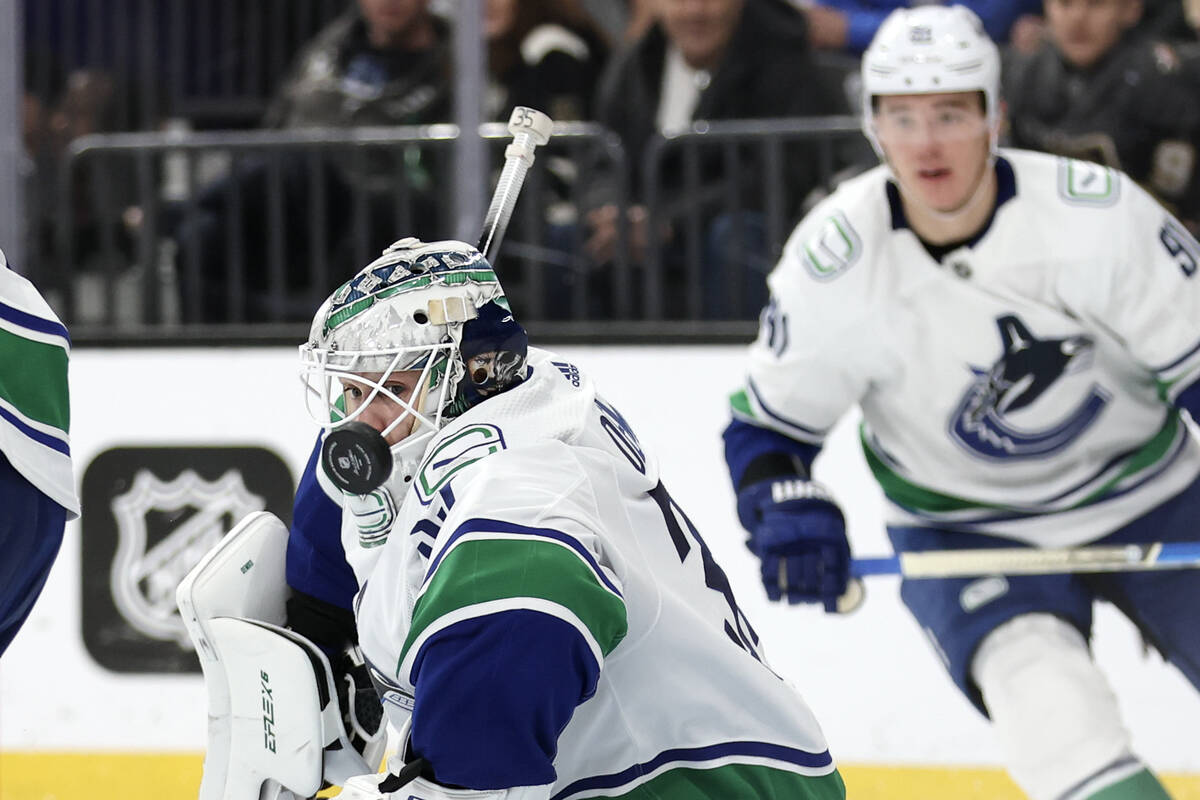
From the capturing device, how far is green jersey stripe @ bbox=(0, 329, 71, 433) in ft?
6.56

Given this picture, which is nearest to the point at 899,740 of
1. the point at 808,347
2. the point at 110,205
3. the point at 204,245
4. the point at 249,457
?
the point at 808,347

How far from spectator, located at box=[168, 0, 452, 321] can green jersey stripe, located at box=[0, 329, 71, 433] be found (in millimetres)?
1600

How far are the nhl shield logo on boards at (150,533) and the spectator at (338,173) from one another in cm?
34

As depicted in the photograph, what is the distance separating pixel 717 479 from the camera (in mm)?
3354

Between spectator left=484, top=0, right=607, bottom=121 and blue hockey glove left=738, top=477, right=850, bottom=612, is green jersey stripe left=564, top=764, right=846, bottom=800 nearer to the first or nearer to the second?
blue hockey glove left=738, top=477, right=850, bottom=612

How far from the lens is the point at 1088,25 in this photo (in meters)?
3.45

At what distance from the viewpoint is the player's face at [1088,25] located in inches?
135

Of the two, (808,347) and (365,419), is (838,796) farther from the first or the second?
(808,347)

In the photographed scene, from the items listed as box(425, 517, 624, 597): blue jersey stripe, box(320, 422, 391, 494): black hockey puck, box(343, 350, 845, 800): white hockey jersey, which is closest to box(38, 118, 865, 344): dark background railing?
box(343, 350, 845, 800): white hockey jersey

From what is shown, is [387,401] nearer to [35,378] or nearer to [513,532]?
[513,532]

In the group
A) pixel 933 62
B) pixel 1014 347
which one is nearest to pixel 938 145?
pixel 933 62

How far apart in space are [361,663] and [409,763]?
0.56 meters

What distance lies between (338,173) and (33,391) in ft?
5.70

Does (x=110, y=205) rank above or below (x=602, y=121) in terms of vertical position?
below
